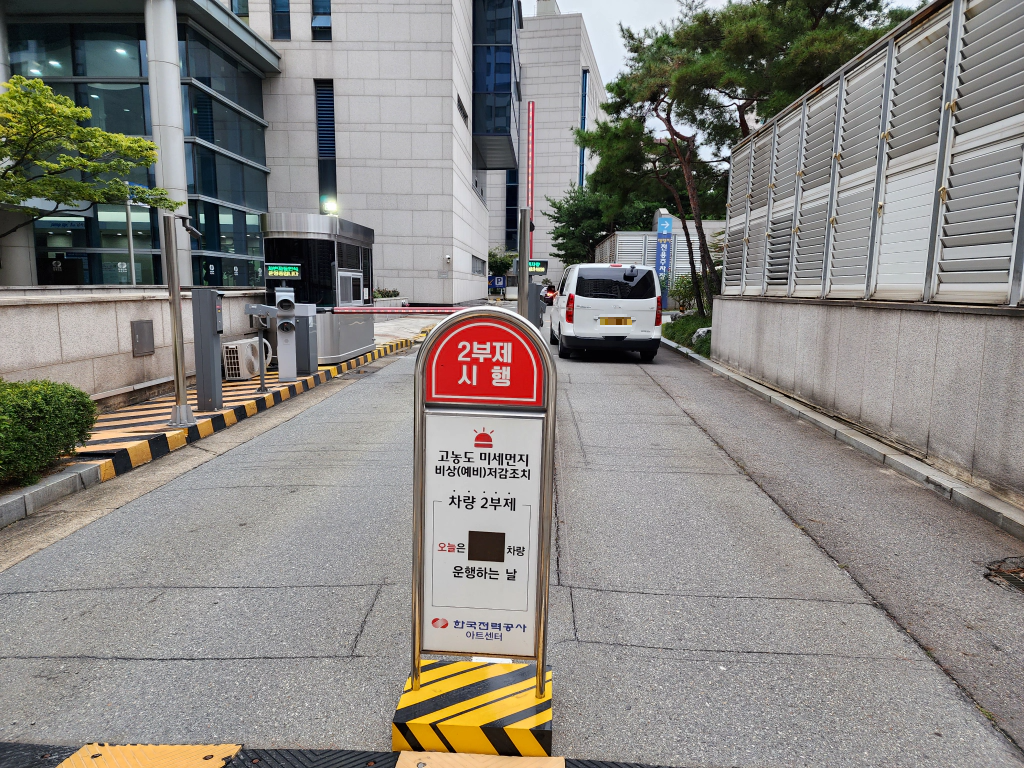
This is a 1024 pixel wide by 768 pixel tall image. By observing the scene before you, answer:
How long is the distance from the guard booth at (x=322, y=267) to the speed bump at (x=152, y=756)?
10882mm

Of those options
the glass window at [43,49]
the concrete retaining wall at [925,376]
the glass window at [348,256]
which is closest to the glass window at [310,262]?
the glass window at [348,256]

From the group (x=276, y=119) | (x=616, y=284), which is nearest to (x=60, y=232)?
(x=276, y=119)

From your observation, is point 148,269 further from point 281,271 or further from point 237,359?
point 237,359

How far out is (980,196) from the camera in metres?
5.82

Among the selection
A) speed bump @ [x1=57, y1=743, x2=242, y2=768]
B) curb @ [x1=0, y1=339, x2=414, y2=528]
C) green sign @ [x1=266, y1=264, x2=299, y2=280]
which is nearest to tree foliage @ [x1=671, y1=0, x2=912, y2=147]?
green sign @ [x1=266, y1=264, x2=299, y2=280]

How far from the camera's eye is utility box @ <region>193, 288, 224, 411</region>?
821cm

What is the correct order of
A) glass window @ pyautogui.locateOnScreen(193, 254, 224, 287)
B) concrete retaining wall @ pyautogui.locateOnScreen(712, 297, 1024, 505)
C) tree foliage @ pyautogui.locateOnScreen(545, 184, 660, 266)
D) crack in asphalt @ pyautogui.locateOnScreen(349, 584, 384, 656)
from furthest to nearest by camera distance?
1. tree foliage @ pyautogui.locateOnScreen(545, 184, 660, 266)
2. glass window @ pyautogui.locateOnScreen(193, 254, 224, 287)
3. concrete retaining wall @ pyautogui.locateOnScreen(712, 297, 1024, 505)
4. crack in asphalt @ pyautogui.locateOnScreen(349, 584, 384, 656)

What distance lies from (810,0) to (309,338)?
12.8 m

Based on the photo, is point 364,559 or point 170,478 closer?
point 364,559

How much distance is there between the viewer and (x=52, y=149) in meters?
19.5

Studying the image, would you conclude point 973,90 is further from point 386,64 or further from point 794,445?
point 386,64

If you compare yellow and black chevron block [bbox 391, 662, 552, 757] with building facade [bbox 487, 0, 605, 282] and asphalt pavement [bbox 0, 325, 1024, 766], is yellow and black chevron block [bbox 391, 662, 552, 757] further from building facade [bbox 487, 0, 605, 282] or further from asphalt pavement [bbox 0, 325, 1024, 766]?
building facade [bbox 487, 0, 605, 282]

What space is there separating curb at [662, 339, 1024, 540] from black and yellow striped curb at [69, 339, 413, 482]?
6.99m

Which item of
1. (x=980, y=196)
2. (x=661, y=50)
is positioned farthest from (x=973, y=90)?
(x=661, y=50)
